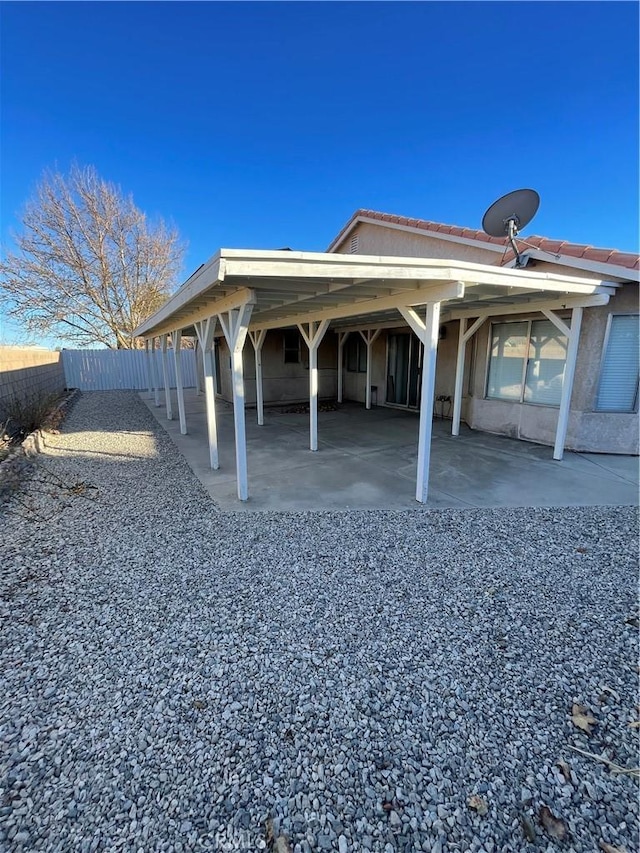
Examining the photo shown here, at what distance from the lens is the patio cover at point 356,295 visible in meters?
3.50

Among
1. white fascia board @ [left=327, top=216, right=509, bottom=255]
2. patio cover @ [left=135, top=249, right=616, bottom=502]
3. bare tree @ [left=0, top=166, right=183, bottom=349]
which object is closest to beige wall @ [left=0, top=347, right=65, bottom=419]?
patio cover @ [left=135, top=249, right=616, bottom=502]

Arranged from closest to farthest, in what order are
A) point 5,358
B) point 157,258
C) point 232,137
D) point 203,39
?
1. point 203,39
2. point 5,358
3. point 232,137
4. point 157,258

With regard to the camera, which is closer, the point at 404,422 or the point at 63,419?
the point at 404,422

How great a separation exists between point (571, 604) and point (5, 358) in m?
10.3

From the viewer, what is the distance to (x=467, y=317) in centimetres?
757

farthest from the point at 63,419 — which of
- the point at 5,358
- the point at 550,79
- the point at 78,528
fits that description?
the point at 550,79

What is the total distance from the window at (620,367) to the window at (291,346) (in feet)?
28.6

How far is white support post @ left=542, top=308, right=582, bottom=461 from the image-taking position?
6.01 m

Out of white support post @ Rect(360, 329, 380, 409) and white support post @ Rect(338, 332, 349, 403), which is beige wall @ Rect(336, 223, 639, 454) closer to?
white support post @ Rect(360, 329, 380, 409)

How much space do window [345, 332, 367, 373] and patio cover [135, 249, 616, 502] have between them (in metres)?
5.31

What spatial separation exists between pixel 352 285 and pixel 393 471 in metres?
2.94

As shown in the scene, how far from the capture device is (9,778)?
159 cm

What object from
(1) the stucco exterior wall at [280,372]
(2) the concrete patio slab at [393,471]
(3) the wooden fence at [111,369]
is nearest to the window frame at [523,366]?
(2) the concrete patio slab at [393,471]

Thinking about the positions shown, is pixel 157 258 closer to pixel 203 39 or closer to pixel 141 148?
pixel 141 148
